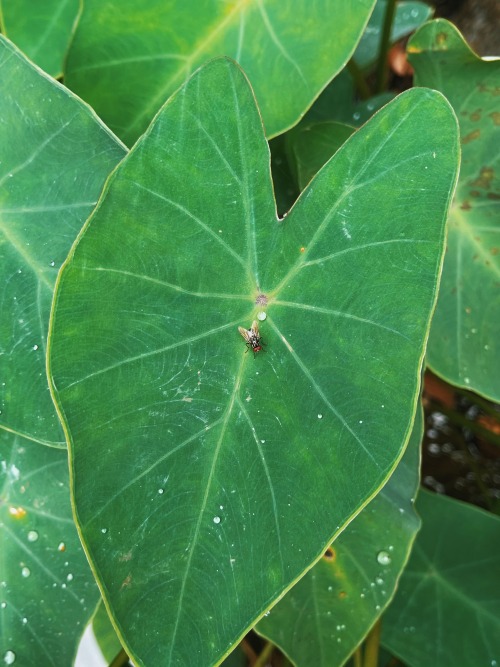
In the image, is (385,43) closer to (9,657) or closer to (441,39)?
(441,39)

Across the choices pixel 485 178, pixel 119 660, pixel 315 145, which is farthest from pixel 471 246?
pixel 119 660

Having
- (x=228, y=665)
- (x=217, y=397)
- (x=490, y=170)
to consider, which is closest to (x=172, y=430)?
(x=217, y=397)

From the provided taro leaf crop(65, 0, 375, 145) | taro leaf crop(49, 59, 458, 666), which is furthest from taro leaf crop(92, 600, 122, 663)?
taro leaf crop(65, 0, 375, 145)

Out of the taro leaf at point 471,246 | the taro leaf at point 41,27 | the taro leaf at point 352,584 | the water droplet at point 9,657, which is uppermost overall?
the taro leaf at point 41,27

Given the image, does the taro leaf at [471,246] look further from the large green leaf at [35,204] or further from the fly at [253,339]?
the large green leaf at [35,204]

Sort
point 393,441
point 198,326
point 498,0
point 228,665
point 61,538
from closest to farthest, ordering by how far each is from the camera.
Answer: point 393,441 → point 198,326 → point 61,538 → point 228,665 → point 498,0

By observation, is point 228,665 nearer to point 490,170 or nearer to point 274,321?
point 274,321

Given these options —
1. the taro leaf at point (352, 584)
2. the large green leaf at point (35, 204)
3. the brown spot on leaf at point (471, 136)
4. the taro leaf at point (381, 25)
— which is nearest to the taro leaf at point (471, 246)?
the brown spot on leaf at point (471, 136)
